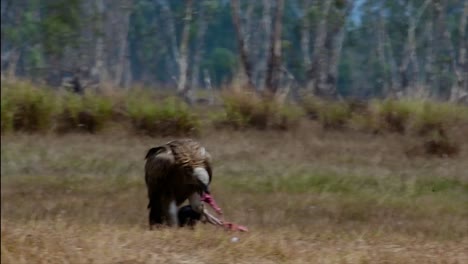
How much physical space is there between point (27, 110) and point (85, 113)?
1105 mm

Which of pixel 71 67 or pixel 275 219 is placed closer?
pixel 275 219

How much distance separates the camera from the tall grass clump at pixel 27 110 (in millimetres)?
15148

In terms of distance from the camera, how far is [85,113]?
15.0 m

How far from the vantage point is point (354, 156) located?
490 inches

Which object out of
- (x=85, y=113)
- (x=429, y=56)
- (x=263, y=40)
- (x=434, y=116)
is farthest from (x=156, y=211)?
(x=263, y=40)

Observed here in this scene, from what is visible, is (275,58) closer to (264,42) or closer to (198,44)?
(264,42)

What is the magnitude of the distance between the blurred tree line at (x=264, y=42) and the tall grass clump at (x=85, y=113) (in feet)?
7.18

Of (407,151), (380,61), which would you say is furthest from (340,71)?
(407,151)

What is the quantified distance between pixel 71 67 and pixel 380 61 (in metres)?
13.4

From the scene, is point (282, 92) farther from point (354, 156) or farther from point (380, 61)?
point (380, 61)

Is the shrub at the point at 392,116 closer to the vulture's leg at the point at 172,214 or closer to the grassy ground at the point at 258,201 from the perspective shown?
the grassy ground at the point at 258,201

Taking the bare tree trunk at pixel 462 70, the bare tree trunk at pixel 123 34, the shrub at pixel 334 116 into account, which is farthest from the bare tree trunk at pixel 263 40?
the shrub at pixel 334 116

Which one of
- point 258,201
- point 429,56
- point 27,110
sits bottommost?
point 258,201

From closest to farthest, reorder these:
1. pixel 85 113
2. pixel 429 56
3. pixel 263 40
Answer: pixel 85 113
pixel 429 56
pixel 263 40
